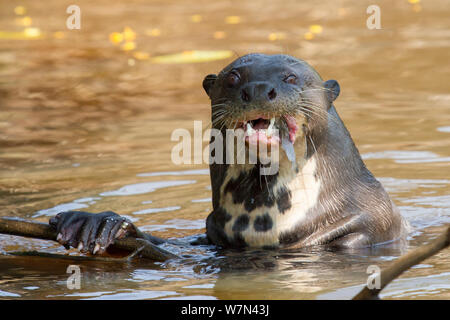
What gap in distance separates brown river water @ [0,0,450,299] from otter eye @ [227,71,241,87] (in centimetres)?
81

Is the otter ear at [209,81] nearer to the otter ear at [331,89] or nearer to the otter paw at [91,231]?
the otter ear at [331,89]

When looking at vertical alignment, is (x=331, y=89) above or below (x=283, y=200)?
above

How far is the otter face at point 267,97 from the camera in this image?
193 inches

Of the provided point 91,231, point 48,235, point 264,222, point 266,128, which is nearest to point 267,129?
point 266,128

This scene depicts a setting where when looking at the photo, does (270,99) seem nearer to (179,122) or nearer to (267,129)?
(267,129)

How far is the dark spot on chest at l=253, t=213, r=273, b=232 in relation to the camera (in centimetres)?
534

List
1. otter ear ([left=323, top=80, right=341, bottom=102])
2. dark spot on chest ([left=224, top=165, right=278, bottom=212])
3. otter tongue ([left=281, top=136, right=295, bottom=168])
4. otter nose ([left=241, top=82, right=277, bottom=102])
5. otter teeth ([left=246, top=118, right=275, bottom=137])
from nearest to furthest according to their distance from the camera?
otter nose ([left=241, top=82, right=277, bottom=102]) < otter teeth ([left=246, top=118, right=275, bottom=137]) < otter tongue ([left=281, top=136, right=295, bottom=168]) < dark spot on chest ([left=224, top=165, right=278, bottom=212]) < otter ear ([left=323, top=80, right=341, bottom=102])

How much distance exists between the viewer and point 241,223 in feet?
17.7

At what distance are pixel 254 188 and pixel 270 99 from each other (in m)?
0.64

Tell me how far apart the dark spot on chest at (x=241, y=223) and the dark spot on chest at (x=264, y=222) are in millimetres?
57

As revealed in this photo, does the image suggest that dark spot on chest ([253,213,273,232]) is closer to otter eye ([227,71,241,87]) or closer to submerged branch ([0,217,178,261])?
submerged branch ([0,217,178,261])

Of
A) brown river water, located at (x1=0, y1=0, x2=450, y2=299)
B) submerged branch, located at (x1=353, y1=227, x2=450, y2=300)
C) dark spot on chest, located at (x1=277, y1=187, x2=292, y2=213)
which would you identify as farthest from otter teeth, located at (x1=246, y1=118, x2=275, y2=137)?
submerged branch, located at (x1=353, y1=227, x2=450, y2=300)

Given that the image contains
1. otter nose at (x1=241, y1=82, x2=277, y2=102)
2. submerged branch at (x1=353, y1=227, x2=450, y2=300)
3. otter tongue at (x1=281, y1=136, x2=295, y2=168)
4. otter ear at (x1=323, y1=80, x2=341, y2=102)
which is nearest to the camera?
submerged branch at (x1=353, y1=227, x2=450, y2=300)
